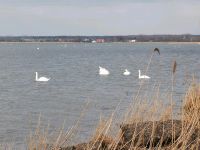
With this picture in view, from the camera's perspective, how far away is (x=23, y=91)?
29.7m

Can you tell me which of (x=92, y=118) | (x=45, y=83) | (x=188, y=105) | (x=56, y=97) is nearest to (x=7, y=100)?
(x=56, y=97)

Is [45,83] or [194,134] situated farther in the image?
[45,83]

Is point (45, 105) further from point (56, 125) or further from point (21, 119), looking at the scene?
point (56, 125)

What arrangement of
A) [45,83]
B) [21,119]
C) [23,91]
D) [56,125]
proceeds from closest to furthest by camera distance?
[56,125] → [21,119] → [23,91] → [45,83]

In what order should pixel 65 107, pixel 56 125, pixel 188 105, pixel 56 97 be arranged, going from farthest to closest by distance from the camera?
pixel 56 97 < pixel 65 107 < pixel 56 125 < pixel 188 105

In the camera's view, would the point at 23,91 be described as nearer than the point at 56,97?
No

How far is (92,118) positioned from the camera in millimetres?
17000

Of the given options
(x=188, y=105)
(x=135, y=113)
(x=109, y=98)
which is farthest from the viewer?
(x=109, y=98)

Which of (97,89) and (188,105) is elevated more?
(188,105)

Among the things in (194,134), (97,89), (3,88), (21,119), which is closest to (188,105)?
(194,134)

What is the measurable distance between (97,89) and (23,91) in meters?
3.84

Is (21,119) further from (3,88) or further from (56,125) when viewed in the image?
(3,88)

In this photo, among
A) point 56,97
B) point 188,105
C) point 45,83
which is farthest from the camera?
point 45,83

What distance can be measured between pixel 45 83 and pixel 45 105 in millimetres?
12982
